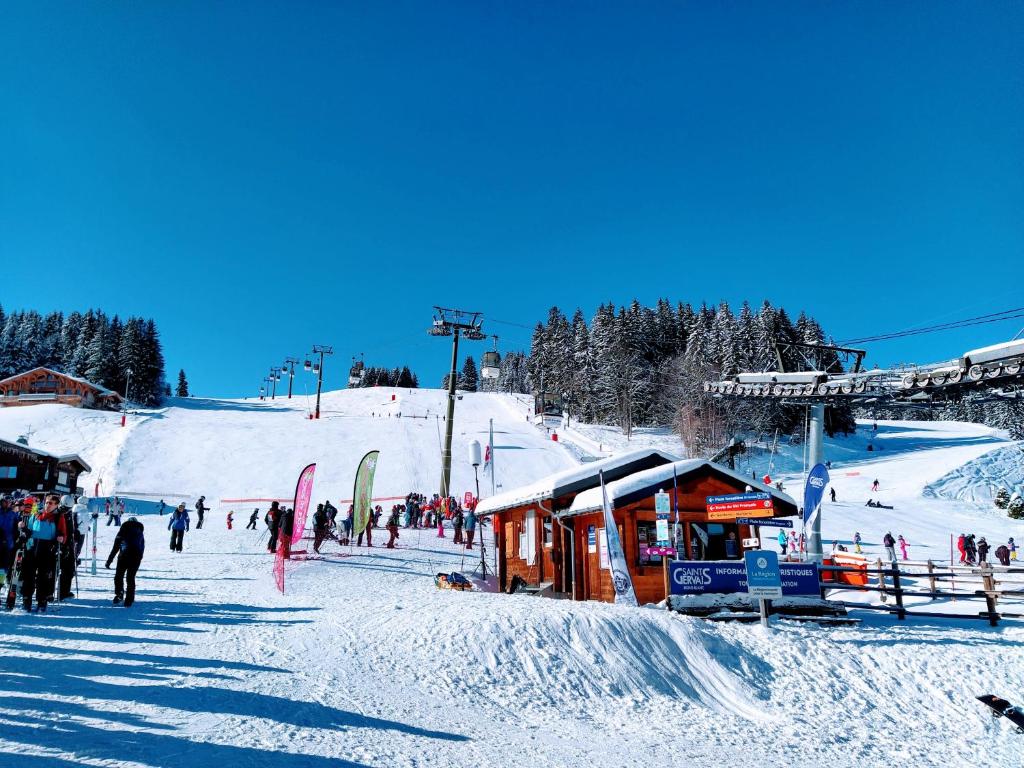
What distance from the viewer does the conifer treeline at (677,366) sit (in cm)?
5803

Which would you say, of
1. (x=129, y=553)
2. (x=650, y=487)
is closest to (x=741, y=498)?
(x=650, y=487)

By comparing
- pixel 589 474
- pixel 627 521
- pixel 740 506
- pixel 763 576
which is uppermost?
pixel 589 474

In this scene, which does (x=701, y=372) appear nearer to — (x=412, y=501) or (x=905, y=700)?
(x=412, y=501)

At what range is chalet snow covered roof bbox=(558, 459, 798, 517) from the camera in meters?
14.2

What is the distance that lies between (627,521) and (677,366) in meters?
53.8

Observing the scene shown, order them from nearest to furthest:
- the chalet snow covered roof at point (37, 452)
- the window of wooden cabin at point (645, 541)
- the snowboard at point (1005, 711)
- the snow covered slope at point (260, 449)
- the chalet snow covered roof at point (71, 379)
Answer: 1. the snowboard at point (1005, 711)
2. the window of wooden cabin at point (645, 541)
3. the chalet snow covered roof at point (37, 452)
4. the snow covered slope at point (260, 449)
5. the chalet snow covered roof at point (71, 379)

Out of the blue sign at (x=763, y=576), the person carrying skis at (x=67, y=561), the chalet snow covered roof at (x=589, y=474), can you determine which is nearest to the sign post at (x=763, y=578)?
the blue sign at (x=763, y=576)

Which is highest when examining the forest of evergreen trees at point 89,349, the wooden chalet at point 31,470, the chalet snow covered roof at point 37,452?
the forest of evergreen trees at point 89,349

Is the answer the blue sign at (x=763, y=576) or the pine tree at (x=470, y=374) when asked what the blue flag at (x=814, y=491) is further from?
the pine tree at (x=470, y=374)

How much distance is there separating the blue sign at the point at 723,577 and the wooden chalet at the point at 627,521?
0.83 meters

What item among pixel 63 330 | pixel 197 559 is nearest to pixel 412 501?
pixel 197 559

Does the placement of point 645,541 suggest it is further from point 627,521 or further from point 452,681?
point 452,681

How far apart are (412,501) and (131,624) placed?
22.3m

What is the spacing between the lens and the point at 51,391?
62875mm
